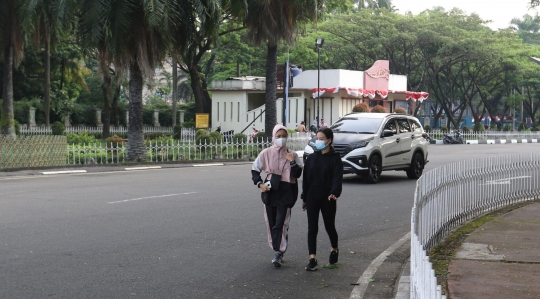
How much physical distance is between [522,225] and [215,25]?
652 inches

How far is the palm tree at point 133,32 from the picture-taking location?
80.0ft

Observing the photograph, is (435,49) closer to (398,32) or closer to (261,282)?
(398,32)

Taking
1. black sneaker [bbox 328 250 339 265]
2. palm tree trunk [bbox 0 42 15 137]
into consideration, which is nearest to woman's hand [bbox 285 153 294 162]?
black sneaker [bbox 328 250 339 265]

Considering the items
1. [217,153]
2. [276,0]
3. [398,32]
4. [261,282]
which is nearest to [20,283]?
[261,282]

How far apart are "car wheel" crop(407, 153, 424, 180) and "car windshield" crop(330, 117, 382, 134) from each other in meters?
1.84

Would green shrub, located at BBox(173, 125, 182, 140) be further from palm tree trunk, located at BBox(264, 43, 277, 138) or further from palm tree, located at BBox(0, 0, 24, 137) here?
palm tree, located at BBox(0, 0, 24, 137)

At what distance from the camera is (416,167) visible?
21.4 metres

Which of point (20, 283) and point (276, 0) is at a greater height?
point (276, 0)

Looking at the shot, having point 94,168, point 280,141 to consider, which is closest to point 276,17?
point 94,168

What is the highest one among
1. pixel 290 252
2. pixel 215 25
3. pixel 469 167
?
pixel 215 25

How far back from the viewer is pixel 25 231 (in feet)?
36.3

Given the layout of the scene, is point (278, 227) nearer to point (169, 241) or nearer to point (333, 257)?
point (333, 257)

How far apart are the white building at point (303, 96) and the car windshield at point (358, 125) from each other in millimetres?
24815

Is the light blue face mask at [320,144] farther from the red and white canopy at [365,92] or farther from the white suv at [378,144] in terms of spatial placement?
the red and white canopy at [365,92]
